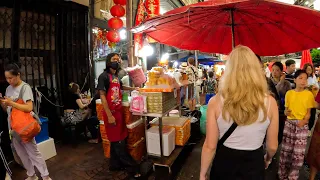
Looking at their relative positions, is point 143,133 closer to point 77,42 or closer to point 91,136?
point 91,136

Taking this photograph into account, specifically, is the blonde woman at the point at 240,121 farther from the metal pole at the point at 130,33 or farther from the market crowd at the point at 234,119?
the metal pole at the point at 130,33

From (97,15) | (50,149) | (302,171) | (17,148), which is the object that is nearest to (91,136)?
(50,149)

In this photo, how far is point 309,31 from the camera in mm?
3148

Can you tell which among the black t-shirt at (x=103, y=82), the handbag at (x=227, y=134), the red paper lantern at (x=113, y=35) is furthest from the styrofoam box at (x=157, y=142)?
the red paper lantern at (x=113, y=35)

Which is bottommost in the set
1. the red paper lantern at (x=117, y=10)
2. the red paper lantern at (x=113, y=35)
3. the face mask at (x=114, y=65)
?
the face mask at (x=114, y=65)

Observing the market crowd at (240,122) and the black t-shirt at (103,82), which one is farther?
the black t-shirt at (103,82)

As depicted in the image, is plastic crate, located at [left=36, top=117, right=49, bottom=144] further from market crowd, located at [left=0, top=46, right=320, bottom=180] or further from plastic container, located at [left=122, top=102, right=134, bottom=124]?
plastic container, located at [left=122, top=102, right=134, bottom=124]

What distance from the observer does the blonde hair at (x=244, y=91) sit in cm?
196

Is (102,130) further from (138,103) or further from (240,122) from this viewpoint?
(240,122)

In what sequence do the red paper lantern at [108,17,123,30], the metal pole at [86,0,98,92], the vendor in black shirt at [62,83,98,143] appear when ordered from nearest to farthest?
1. the red paper lantern at [108,17,123,30]
2. the vendor in black shirt at [62,83,98,143]
3. the metal pole at [86,0,98,92]

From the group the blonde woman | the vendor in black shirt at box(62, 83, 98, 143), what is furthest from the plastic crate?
the blonde woman

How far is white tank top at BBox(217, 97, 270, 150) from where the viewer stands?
2039 millimetres

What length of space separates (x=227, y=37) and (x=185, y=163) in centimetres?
302

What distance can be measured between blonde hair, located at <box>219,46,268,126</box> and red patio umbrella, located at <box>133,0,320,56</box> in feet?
2.11
